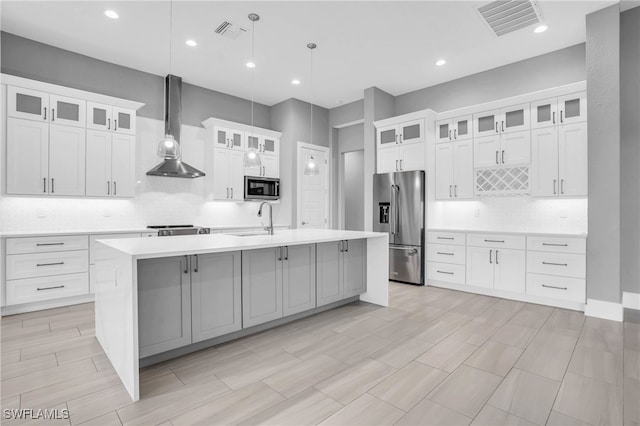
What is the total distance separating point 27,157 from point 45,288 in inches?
61.2

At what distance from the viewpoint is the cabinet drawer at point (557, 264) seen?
12.2ft

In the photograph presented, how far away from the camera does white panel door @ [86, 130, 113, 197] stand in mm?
4273

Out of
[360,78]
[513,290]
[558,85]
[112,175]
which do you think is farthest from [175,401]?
[558,85]

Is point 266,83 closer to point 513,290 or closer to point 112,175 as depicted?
point 112,175

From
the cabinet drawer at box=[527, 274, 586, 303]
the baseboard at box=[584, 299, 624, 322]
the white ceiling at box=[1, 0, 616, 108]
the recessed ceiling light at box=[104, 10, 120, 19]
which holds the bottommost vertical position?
the baseboard at box=[584, 299, 624, 322]

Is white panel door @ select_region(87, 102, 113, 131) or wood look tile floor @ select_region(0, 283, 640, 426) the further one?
white panel door @ select_region(87, 102, 113, 131)

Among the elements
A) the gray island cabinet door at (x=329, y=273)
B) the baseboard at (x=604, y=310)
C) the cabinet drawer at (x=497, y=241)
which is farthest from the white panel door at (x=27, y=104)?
the baseboard at (x=604, y=310)

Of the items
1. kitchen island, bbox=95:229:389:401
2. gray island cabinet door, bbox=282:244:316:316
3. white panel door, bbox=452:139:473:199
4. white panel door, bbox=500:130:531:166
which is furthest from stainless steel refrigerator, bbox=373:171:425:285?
gray island cabinet door, bbox=282:244:316:316

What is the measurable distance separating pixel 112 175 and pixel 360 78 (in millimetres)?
4018

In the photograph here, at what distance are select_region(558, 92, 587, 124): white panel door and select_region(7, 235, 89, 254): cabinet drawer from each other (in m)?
6.13

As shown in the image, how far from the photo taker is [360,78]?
17.6 ft

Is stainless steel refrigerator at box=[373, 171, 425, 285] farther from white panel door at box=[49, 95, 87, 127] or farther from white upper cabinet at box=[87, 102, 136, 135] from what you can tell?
white panel door at box=[49, 95, 87, 127]

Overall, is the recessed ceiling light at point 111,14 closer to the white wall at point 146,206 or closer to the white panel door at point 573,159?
the white wall at point 146,206

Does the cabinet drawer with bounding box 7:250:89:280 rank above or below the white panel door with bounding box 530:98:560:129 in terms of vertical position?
below
